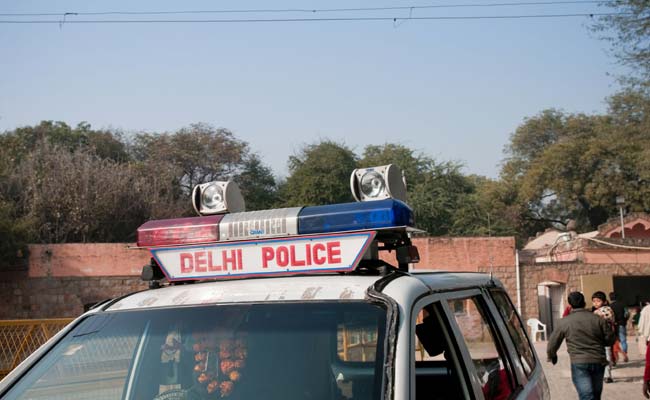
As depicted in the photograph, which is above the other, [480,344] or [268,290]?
[268,290]

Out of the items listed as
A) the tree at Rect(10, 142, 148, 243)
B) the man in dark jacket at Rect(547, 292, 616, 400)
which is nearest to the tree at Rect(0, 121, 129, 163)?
the tree at Rect(10, 142, 148, 243)

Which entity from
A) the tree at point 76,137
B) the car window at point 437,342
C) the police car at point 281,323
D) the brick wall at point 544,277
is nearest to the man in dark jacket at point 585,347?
the police car at point 281,323

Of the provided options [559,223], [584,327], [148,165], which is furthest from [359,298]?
[559,223]

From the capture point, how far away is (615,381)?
1362cm

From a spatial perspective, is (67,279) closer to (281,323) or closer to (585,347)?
(585,347)

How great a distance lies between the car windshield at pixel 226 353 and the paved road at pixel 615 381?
9.54 meters

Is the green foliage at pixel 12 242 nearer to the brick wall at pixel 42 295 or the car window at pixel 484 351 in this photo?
the brick wall at pixel 42 295

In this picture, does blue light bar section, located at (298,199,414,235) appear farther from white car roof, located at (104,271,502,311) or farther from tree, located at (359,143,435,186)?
tree, located at (359,143,435,186)

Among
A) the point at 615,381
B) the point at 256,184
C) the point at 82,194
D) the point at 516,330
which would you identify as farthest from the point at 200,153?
the point at 516,330

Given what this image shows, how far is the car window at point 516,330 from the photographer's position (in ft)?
13.4

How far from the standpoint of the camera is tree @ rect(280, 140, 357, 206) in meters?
36.7

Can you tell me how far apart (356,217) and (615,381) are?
12196mm

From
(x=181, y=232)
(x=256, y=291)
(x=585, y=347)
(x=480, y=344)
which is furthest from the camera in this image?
(x=585, y=347)

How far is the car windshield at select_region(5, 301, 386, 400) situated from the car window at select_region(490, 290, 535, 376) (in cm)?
114
